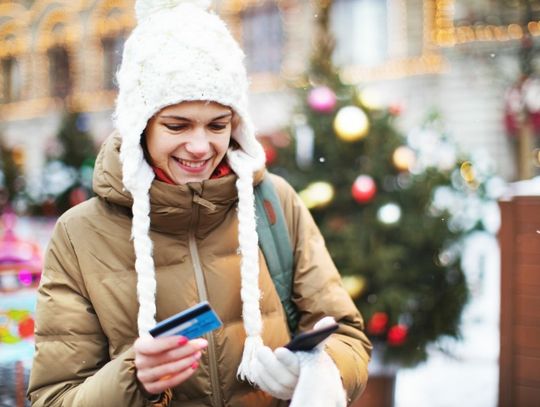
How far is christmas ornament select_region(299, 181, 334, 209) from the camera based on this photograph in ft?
13.5

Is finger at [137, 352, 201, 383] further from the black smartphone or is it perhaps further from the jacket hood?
the jacket hood

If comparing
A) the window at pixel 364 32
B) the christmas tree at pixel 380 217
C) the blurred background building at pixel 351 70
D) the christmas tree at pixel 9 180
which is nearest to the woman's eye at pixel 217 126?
the christmas tree at pixel 380 217

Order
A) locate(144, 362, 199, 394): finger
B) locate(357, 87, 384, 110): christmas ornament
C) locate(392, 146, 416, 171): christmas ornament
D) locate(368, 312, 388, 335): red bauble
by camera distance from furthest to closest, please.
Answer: locate(357, 87, 384, 110): christmas ornament
locate(392, 146, 416, 171): christmas ornament
locate(368, 312, 388, 335): red bauble
locate(144, 362, 199, 394): finger

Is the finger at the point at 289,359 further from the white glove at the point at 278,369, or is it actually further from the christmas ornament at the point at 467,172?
the christmas ornament at the point at 467,172

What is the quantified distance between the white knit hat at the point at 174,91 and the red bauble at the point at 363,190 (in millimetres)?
2414

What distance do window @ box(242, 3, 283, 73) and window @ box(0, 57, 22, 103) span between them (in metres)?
9.46

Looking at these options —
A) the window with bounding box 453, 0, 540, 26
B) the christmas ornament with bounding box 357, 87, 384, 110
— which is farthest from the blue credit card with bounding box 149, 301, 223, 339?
the window with bounding box 453, 0, 540, 26

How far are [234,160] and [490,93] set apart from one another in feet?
43.8

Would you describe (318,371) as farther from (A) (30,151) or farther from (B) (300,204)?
(A) (30,151)

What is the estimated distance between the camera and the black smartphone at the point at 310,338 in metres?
1.37

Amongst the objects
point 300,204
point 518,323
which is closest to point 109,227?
point 300,204

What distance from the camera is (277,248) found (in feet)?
5.78

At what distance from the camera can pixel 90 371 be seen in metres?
1.57

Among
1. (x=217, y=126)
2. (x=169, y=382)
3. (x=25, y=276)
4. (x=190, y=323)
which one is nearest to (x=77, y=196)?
(x=25, y=276)
